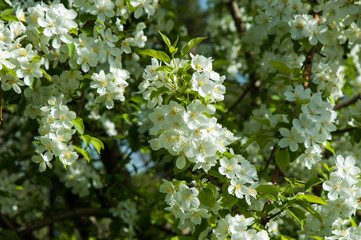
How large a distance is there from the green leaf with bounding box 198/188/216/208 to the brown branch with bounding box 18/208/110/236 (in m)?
1.74

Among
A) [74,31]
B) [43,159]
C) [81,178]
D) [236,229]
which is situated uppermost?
[74,31]

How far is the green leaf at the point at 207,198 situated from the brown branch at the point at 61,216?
5.70 feet

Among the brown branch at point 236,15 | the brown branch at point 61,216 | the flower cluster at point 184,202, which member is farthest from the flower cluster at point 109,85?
the brown branch at point 236,15

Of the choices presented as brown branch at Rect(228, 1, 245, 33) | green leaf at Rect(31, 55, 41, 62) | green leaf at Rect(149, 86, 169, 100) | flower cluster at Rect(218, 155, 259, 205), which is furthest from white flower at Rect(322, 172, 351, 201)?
brown branch at Rect(228, 1, 245, 33)

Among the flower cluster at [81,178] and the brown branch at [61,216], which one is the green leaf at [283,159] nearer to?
the flower cluster at [81,178]

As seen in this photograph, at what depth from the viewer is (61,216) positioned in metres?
3.43

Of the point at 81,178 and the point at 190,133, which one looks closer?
the point at 190,133

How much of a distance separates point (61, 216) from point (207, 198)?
6.13ft

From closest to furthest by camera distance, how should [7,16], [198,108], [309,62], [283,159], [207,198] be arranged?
1. [198,108]
2. [207,198]
3. [7,16]
4. [283,159]
5. [309,62]

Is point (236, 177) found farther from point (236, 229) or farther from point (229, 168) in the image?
point (236, 229)

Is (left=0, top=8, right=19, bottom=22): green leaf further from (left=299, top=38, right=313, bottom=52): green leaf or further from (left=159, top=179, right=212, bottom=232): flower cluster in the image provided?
(left=299, top=38, right=313, bottom=52): green leaf

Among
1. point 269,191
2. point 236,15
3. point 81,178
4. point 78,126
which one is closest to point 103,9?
point 78,126

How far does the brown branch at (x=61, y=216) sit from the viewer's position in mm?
3287

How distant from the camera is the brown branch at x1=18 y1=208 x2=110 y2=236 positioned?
329cm
